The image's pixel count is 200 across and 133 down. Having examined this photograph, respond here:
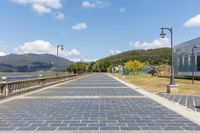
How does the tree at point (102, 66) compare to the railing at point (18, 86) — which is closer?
the railing at point (18, 86)

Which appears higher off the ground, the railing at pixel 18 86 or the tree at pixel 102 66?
the tree at pixel 102 66

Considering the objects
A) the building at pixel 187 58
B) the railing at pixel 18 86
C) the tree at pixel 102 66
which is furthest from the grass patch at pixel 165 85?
the tree at pixel 102 66

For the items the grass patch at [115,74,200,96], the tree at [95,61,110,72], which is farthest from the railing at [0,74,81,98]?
the tree at [95,61,110,72]

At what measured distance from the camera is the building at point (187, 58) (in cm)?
6412

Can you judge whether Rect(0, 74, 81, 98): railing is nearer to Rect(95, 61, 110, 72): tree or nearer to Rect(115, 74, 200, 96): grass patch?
Rect(115, 74, 200, 96): grass patch

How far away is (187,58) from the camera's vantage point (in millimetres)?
71812

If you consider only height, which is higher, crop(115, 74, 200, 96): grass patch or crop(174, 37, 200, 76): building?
crop(174, 37, 200, 76): building

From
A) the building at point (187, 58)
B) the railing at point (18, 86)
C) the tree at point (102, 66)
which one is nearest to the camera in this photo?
the railing at point (18, 86)

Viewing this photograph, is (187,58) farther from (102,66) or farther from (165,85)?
(102,66)

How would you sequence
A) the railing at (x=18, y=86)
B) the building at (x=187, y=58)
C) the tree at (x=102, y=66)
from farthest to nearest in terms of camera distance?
the tree at (x=102, y=66), the building at (x=187, y=58), the railing at (x=18, y=86)

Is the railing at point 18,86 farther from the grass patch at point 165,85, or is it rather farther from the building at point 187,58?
the building at point 187,58

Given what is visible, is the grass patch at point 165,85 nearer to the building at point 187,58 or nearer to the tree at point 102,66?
the building at point 187,58

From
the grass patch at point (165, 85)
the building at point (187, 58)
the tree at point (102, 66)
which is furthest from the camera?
the tree at point (102, 66)

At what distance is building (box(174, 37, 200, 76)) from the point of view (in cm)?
6412
